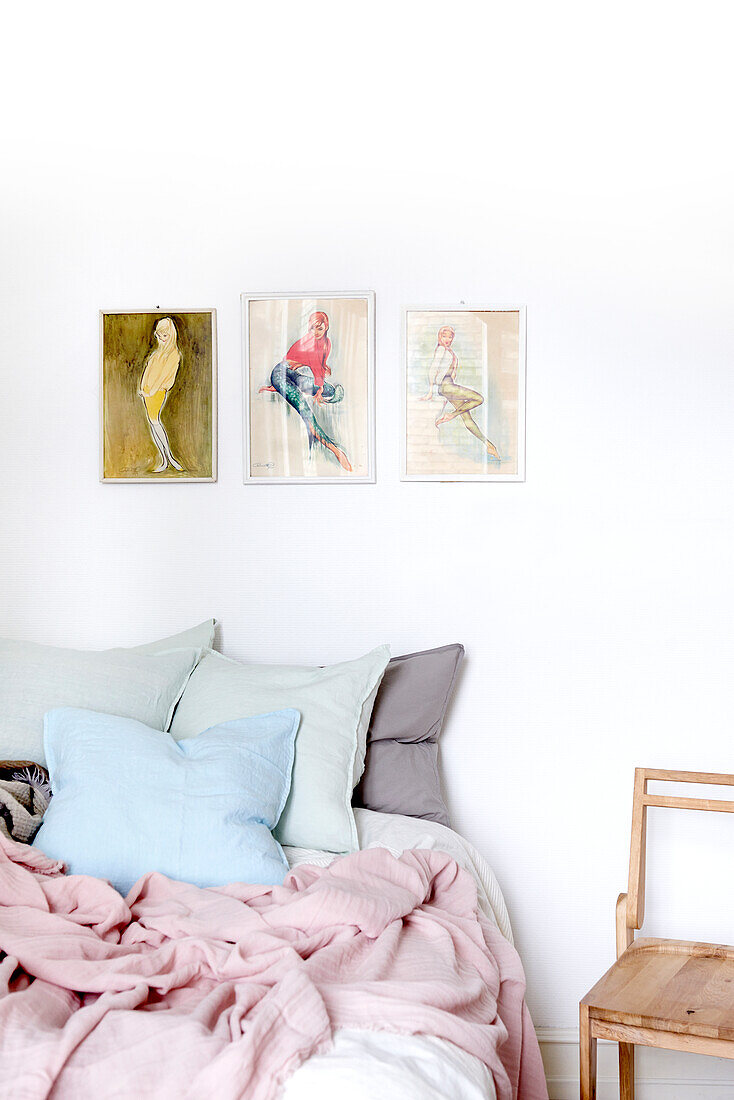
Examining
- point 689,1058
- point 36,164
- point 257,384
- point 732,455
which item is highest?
point 36,164

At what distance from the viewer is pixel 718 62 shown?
2.16 m

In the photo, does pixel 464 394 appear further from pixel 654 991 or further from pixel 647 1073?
pixel 647 1073

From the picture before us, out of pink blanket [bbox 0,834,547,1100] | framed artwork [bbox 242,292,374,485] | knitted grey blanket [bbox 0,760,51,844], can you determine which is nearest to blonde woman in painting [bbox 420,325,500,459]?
framed artwork [bbox 242,292,374,485]

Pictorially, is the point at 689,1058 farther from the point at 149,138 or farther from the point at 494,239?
the point at 149,138

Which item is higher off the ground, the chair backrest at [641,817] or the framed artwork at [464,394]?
the framed artwork at [464,394]

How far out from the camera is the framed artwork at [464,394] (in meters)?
2.24

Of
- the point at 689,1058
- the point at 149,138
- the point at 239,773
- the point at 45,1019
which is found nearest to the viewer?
the point at 45,1019

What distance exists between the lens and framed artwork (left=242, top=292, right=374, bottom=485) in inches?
Answer: 89.1

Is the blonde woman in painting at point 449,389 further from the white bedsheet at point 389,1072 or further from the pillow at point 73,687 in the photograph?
the white bedsheet at point 389,1072

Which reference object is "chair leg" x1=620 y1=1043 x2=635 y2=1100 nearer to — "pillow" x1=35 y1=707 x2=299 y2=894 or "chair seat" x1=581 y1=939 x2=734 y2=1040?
"chair seat" x1=581 y1=939 x2=734 y2=1040

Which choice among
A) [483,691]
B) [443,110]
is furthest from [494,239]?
[483,691]

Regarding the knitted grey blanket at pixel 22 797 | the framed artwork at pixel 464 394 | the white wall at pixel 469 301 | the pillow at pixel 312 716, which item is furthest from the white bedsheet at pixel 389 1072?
the framed artwork at pixel 464 394

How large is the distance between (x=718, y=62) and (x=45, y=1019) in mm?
2364

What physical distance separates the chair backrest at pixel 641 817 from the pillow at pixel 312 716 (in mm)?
600
